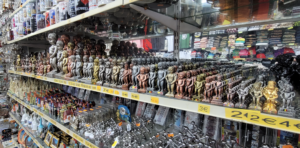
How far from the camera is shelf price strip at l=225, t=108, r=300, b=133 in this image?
674mm

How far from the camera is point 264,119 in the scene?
0.73 m

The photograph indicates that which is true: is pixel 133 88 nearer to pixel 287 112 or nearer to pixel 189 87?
pixel 189 87

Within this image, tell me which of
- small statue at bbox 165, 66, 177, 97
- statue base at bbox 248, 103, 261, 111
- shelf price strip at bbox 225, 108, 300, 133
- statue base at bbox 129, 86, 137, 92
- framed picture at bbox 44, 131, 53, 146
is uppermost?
small statue at bbox 165, 66, 177, 97

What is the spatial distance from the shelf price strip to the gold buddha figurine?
2.2 inches

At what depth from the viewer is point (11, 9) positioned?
3.86 m

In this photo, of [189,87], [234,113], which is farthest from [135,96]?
[234,113]

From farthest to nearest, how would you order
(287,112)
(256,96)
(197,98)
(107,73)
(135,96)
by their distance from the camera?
(107,73)
(135,96)
(197,98)
(256,96)
(287,112)

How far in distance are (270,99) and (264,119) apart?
13 centimetres

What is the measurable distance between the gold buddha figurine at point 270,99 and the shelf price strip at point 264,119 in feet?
0.18

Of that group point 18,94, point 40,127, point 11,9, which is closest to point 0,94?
point 18,94

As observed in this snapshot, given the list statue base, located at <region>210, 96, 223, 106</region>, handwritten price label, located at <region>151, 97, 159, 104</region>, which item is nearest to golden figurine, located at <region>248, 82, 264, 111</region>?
statue base, located at <region>210, 96, 223, 106</region>

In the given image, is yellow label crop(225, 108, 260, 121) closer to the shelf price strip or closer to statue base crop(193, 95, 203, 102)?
the shelf price strip

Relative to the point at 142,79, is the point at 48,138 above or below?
below

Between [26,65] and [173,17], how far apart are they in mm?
2649
